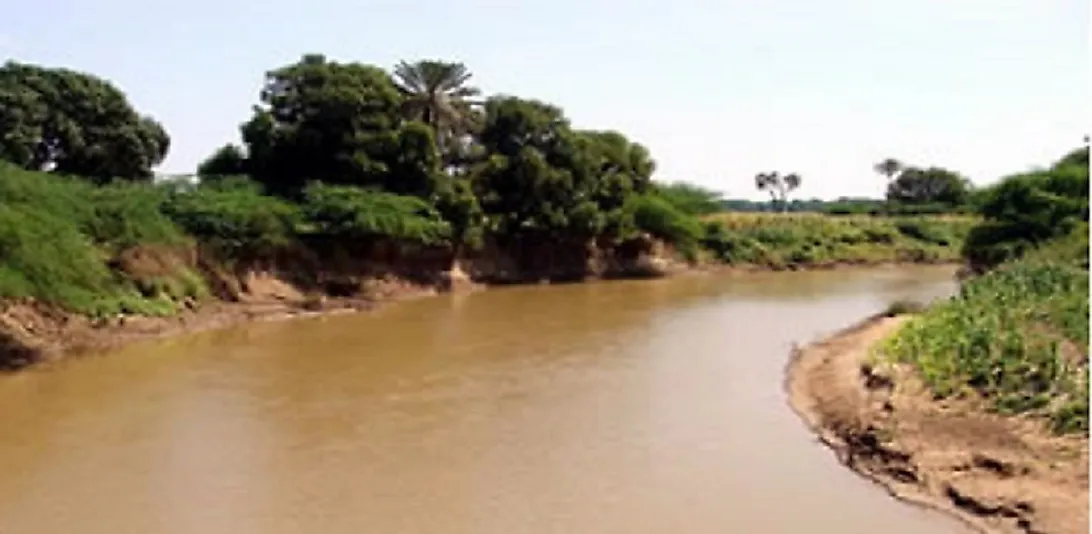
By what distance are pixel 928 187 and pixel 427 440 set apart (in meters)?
70.4

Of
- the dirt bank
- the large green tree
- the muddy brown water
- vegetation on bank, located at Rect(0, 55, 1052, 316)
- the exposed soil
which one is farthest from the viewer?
the large green tree

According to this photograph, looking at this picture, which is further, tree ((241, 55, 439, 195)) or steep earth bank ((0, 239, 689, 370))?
tree ((241, 55, 439, 195))

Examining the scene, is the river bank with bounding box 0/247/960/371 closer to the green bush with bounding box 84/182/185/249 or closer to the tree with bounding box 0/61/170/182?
the green bush with bounding box 84/182/185/249

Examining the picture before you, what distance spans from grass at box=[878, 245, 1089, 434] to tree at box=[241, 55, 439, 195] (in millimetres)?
17712

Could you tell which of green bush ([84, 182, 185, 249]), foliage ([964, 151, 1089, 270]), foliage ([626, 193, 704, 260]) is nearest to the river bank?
foliage ([626, 193, 704, 260])

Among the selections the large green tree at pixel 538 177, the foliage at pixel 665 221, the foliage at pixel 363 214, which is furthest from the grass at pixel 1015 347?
the foliage at pixel 665 221

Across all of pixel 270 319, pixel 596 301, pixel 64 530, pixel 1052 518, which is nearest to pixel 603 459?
pixel 1052 518

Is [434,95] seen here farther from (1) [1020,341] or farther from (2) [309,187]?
(1) [1020,341]

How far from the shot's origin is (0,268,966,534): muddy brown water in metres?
9.62

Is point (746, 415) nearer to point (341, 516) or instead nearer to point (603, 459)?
point (603, 459)

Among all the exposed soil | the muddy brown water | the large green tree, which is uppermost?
the large green tree

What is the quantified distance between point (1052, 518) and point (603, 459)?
15.4 ft

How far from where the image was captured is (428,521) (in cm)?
943

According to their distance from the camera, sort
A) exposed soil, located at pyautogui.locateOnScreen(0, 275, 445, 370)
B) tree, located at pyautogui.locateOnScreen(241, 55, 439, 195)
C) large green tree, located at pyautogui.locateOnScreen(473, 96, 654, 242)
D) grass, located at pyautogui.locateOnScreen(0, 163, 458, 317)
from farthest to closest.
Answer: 1. large green tree, located at pyautogui.locateOnScreen(473, 96, 654, 242)
2. tree, located at pyautogui.locateOnScreen(241, 55, 439, 195)
3. grass, located at pyautogui.locateOnScreen(0, 163, 458, 317)
4. exposed soil, located at pyautogui.locateOnScreen(0, 275, 445, 370)
